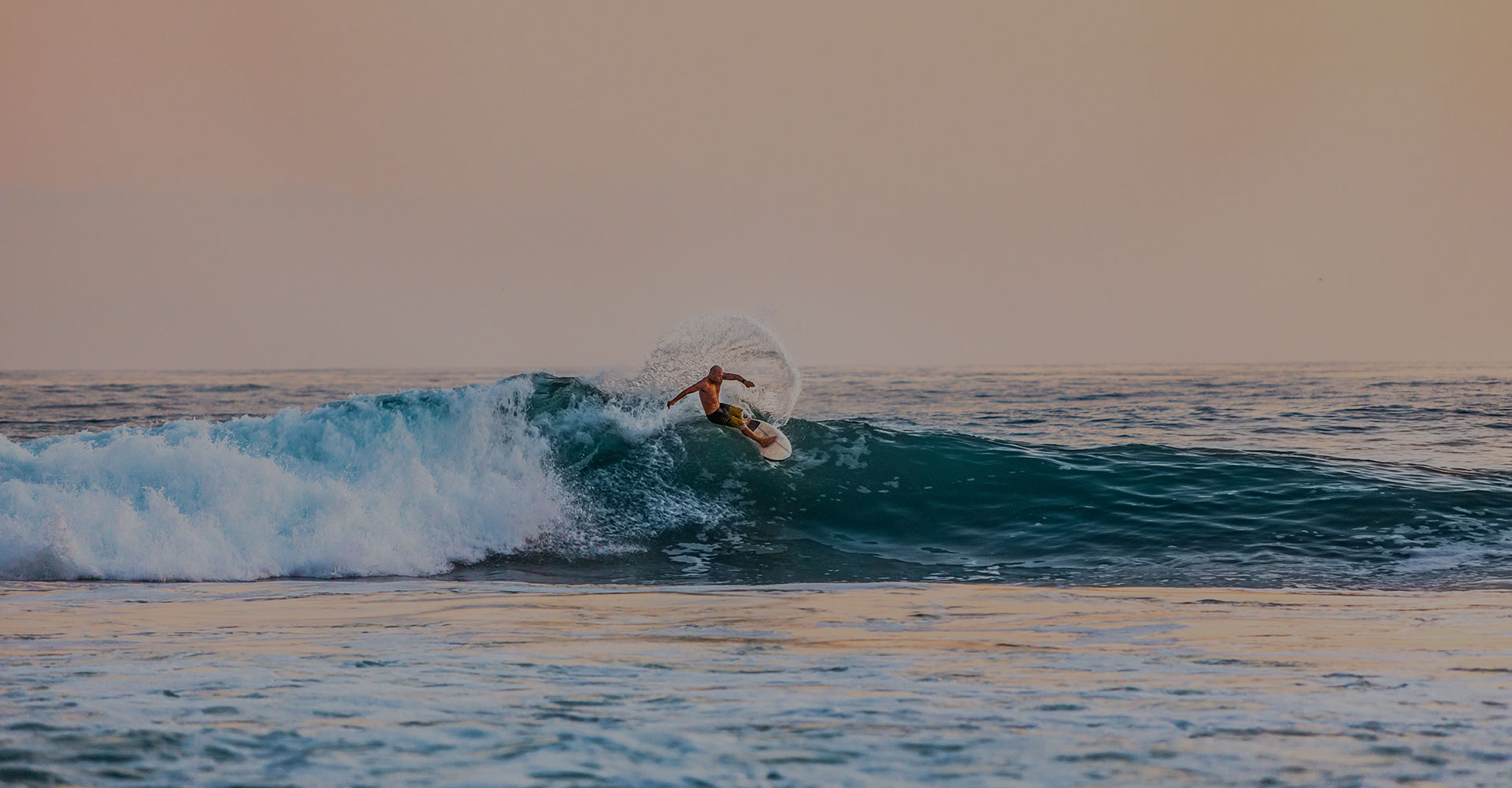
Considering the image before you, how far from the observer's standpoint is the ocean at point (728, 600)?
486 centimetres

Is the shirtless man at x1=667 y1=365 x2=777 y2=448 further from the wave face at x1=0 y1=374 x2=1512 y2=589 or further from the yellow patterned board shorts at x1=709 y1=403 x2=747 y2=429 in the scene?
the wave face at x1=0 y1=374 x2=1512 y2=589

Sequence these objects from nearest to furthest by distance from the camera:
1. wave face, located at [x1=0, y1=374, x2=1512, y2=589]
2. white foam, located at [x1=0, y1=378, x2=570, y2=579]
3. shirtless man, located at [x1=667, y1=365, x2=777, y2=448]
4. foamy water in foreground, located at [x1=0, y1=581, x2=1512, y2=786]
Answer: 1. foamy water in foreground, located at [x1=0, y1=581, x2=1512, y2=786]
2. white foam, located at [x1=0, y1=378, x2=570, y2=579]
3. wave face, located at [x1=0, y1=374, x2=1512, y2=589]
4. shirtless man, located at [x1=667, y1=365, x2=777, y2=448]

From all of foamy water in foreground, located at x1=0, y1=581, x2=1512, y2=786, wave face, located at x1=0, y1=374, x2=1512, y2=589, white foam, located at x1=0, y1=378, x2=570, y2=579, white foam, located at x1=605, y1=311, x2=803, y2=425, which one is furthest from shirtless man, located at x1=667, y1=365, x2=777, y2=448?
foamy water in foreground, located at x1=0, y1=581, x2=1512, y2=786

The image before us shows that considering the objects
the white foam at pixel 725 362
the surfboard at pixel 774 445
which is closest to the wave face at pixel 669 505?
the surfboard at pixel 774 445

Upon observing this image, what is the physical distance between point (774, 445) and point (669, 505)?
232 centimetres

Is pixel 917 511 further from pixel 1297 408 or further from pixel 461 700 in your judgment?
pixel 1297 408

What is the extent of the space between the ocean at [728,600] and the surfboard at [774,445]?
260 mm

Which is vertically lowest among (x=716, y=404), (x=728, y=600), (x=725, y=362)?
(x=728, y=600)

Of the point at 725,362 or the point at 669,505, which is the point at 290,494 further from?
the point at 725,362

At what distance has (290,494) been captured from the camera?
12.6 metres

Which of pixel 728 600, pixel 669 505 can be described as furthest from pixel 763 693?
pixel 669 505

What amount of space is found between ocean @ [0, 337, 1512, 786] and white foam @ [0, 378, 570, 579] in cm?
5

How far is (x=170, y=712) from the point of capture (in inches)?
211

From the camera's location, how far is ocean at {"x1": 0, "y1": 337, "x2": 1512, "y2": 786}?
486cm
